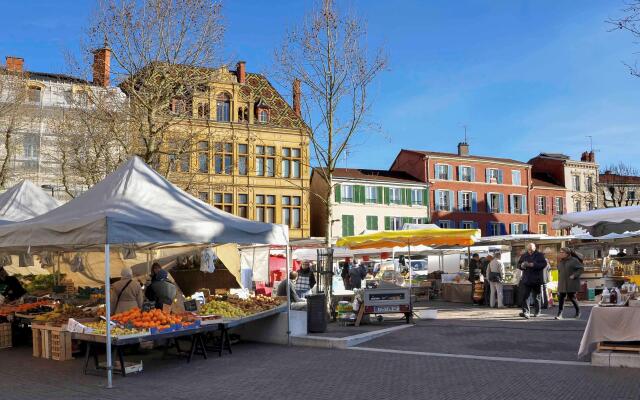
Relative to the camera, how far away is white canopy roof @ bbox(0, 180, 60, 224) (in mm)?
15945

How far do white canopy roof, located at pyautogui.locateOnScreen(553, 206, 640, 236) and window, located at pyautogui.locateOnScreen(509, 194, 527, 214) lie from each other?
2159 inches

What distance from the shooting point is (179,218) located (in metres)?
10.1

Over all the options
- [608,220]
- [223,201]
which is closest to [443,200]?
[223,201]

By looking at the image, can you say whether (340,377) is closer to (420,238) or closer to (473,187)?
(420,238)

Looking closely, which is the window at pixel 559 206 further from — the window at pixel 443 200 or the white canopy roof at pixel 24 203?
the white canopy roof at pixel 24 203

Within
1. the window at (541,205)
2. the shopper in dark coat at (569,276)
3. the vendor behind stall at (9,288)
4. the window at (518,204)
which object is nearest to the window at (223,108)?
the vendor behind stall at (9,288)

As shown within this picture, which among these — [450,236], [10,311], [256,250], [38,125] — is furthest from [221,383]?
[38,125]

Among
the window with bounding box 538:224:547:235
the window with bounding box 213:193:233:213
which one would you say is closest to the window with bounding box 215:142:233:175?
the window with bounding box 213:193:233:213

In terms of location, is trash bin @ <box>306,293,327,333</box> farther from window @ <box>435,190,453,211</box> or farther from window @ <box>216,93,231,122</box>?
window @ <box>435,190,453,211</box>

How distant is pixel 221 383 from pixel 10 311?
6636 mm

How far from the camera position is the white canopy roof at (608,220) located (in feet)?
35.9

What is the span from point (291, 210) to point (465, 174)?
22.2 m

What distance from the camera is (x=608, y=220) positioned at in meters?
11.1

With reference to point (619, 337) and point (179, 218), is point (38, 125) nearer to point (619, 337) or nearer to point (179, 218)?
point (179, 218)
